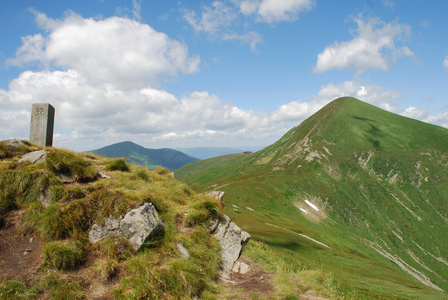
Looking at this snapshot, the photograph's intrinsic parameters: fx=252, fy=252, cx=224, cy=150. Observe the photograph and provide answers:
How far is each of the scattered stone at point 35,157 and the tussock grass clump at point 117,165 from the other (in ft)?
12.1

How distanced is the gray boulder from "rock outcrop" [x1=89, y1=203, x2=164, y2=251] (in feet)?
12.8

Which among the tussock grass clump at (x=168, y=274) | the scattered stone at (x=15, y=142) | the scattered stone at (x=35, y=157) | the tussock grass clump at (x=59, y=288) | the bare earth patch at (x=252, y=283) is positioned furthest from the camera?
the scattered stone at (x=15, y=142)

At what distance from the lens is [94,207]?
12.8 m

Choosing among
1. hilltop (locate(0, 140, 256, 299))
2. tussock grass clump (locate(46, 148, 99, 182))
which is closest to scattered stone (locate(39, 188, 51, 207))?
hilltop (locate(0, 140, 256, 299))

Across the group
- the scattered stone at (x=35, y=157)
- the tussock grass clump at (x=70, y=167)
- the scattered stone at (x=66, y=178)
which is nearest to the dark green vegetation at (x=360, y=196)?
the tussock grass clump at (x=70, y=167)

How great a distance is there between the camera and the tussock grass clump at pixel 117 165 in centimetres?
1779

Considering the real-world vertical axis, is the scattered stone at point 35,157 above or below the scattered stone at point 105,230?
above

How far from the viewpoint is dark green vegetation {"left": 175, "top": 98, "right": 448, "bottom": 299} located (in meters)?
77.3

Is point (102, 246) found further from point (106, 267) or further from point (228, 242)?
point (228, 242)

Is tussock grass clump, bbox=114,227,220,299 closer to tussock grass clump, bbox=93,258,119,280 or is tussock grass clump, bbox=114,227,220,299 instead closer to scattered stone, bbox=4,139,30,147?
tussock grass clump, bbox=93,258,119,280

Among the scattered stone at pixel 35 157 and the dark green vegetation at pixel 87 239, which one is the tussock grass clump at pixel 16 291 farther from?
the scattered stone at pixel 35 157

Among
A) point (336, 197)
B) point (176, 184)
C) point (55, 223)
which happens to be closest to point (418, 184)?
point (336, 197)

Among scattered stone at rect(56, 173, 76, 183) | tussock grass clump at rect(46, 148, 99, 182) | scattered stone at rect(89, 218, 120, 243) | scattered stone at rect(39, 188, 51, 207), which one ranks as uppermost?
tussock grass clump at rect(46, 148, 99, 182)

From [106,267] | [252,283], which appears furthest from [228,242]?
[106,267]
